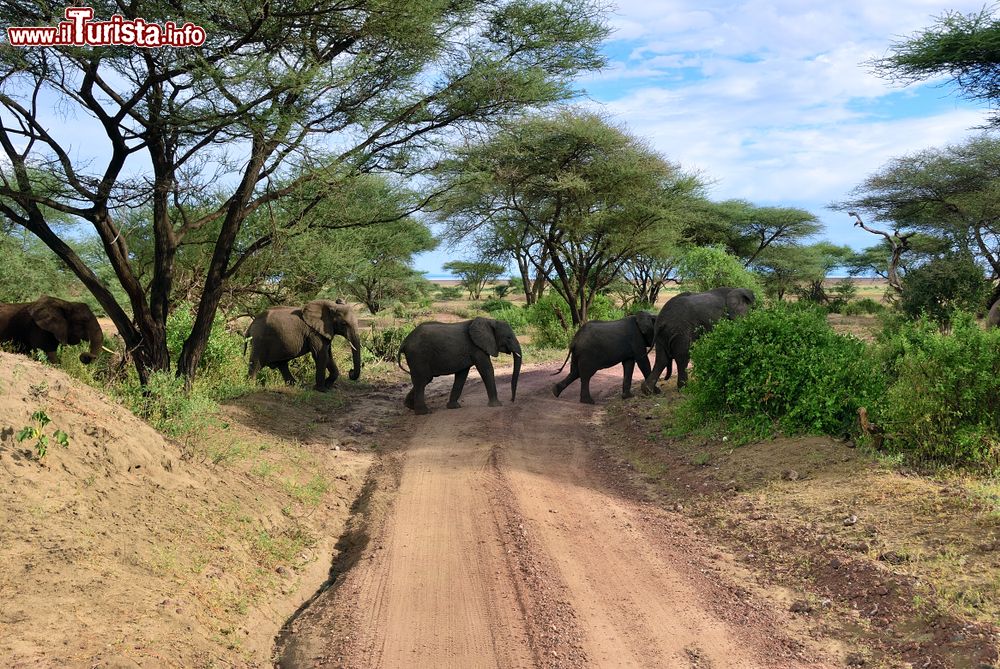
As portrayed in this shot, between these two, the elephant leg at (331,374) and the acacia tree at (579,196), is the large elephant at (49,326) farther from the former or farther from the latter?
the acacia tree at (579,196)

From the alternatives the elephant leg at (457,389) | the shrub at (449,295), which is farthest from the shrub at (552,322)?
the shrub at (449,295)

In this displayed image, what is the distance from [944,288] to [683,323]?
12.6 m

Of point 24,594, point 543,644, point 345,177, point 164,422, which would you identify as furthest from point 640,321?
point 24,594

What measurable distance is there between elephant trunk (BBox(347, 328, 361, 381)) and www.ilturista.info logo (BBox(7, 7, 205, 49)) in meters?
6.47

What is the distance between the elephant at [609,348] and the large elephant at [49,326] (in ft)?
24.2

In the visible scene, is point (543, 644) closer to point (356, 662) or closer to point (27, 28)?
point (356, 662)

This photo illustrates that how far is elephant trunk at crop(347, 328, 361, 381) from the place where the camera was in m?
14.9

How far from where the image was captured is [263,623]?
519 centimetres

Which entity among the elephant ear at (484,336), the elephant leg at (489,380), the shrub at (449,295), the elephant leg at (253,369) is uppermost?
the shrub at (449,295)

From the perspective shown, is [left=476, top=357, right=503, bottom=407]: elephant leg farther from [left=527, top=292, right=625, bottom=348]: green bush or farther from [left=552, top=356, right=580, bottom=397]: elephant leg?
[left=527, top=292, right=625, bottom=348]: green bush

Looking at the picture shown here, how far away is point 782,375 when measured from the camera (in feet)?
29.8

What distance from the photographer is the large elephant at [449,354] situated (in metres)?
12.8

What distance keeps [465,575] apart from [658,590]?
4.60ft

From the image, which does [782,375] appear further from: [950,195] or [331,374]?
[950,195]
